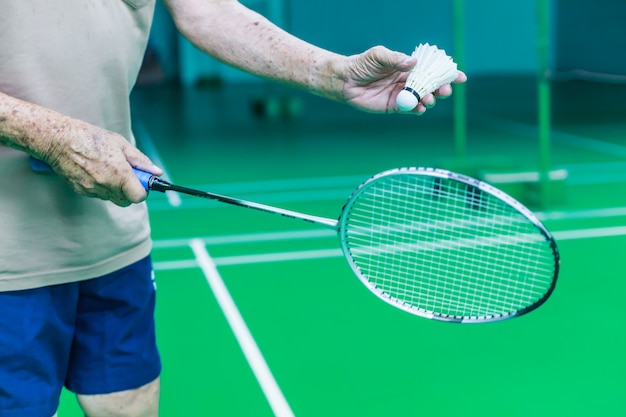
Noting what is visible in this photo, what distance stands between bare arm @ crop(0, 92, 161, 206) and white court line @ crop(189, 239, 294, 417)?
1.45 meters

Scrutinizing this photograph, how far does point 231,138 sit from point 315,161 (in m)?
1.54

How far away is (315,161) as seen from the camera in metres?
7.15

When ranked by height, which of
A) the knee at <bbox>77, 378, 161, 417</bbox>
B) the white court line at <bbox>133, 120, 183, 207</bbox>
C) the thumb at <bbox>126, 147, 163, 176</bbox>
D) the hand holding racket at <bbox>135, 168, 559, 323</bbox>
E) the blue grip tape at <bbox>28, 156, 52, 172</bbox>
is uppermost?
the hand holding racket at <bbox>135, 168, 559, 323</bbox>

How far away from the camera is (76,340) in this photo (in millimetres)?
1884

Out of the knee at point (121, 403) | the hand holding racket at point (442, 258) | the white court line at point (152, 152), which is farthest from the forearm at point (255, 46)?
the white court line at point (152, 152)

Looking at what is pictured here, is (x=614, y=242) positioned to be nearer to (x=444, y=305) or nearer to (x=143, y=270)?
(x=444, y=305)

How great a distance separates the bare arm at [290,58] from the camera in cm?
178

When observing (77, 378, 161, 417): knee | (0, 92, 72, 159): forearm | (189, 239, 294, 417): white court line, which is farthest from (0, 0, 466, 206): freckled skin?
(189, 239, 294, 417): white court line

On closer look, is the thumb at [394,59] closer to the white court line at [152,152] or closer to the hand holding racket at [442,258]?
the hand holding racket at [442,258]

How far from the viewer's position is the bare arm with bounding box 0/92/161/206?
1.55m

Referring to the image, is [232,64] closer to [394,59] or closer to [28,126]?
[394,59]

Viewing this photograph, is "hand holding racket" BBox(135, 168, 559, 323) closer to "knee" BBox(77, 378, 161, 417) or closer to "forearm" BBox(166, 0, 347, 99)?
"forearm" BBox(166, 0, 347, 99)

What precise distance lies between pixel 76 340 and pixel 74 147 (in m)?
0.49

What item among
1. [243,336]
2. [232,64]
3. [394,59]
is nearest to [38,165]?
[232,64]
